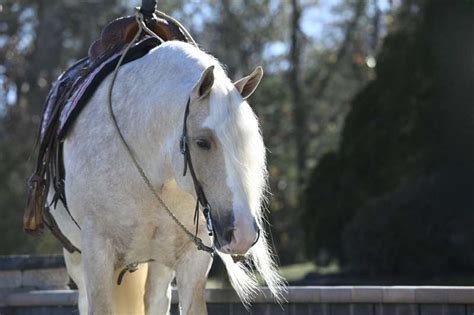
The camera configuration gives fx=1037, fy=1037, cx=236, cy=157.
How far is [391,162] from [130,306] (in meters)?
6.81

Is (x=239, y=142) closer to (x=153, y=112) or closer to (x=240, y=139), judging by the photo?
(x=240, y=139)

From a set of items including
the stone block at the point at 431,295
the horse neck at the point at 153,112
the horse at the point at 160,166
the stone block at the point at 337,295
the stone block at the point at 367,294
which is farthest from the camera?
the stone block at the point at 337,295

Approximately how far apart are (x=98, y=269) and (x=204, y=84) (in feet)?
4.12

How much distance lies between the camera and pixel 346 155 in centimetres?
1327

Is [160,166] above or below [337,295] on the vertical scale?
above

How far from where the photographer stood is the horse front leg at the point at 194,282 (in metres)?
5.75

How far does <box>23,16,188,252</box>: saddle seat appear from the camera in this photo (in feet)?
20.1

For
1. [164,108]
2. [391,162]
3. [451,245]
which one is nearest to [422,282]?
[451,245]

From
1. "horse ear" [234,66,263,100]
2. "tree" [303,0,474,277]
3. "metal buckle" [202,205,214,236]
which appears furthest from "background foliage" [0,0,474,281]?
"metal buckle" [202,205,214,236]

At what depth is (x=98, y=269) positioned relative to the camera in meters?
5.68

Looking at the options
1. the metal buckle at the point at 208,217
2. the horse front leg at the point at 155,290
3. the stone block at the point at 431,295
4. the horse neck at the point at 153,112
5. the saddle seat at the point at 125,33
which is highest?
the saddle seat at the point at 125,33

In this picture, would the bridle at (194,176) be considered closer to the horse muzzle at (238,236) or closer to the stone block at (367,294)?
the horse muzzle at (238,236)

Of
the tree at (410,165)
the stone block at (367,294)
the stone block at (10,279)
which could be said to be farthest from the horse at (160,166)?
the tree at (410,165)

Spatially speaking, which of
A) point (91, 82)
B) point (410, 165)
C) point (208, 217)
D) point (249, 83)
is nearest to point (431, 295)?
point (249, 83)
